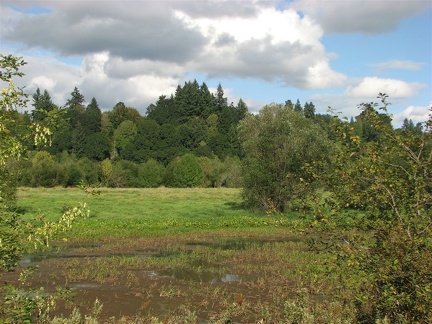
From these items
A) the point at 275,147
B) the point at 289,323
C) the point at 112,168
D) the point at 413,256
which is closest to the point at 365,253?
the point at 413,256

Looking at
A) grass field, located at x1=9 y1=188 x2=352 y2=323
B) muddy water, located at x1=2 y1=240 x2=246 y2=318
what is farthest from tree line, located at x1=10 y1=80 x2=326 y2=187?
muddy water, located at x1=2 y1=240 x2=246 y2=318

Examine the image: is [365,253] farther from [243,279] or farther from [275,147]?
[275,147]

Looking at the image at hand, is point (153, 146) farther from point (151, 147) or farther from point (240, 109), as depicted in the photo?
point (240, 109)

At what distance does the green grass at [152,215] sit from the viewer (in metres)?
30.1

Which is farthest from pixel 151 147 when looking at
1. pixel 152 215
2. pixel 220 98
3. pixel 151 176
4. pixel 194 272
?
pixel 194 272

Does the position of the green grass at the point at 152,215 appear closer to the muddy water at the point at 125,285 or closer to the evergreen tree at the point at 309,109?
the muddy water at the point at 125,285

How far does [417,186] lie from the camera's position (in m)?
6.32

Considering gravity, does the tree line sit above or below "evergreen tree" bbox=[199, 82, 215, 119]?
below

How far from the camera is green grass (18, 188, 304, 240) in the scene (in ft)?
98.6

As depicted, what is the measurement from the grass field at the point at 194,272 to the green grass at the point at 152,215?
0.18 metres

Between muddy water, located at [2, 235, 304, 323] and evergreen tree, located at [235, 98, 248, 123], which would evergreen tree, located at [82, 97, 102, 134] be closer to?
evergreen tree, located at [235, 98, 248, 123]

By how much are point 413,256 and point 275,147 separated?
3345 cm

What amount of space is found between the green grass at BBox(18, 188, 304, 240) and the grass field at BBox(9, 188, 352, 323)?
179mm

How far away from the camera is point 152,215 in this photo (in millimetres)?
39312
